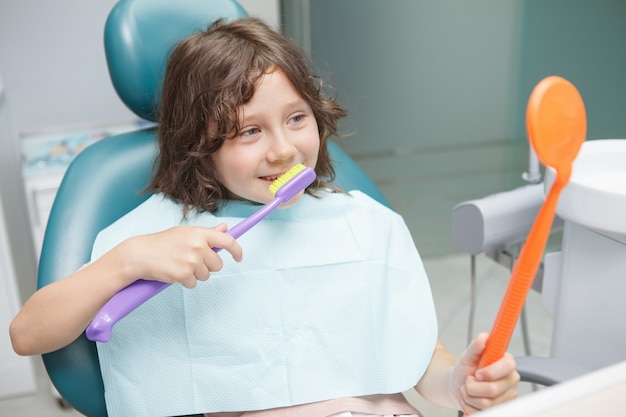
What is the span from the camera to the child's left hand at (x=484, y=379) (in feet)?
2.10

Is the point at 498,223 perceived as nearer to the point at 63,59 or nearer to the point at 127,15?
the point at 127,15

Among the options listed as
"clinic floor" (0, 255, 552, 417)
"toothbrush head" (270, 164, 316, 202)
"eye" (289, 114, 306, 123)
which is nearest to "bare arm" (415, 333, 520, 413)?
"toothbrush head" (270, 164, 316, 202)

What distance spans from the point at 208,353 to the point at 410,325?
0.29 meters

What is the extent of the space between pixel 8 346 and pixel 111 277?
115cm

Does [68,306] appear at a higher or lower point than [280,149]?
lower

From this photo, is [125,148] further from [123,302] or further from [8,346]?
[8,346]

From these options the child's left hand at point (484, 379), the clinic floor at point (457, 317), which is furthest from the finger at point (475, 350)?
the clinic floor at point (457, 317)

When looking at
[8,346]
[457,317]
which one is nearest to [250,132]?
[8,346]

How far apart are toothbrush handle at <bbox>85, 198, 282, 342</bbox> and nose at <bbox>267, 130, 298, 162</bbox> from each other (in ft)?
0.23

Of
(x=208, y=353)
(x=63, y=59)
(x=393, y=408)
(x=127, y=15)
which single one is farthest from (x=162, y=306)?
(x=63, y=59)

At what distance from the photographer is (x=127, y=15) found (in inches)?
41.6

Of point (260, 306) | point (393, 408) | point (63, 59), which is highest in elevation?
point (63, 59)

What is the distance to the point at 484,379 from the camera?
656 mm

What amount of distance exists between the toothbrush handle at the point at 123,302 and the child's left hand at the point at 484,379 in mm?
295
